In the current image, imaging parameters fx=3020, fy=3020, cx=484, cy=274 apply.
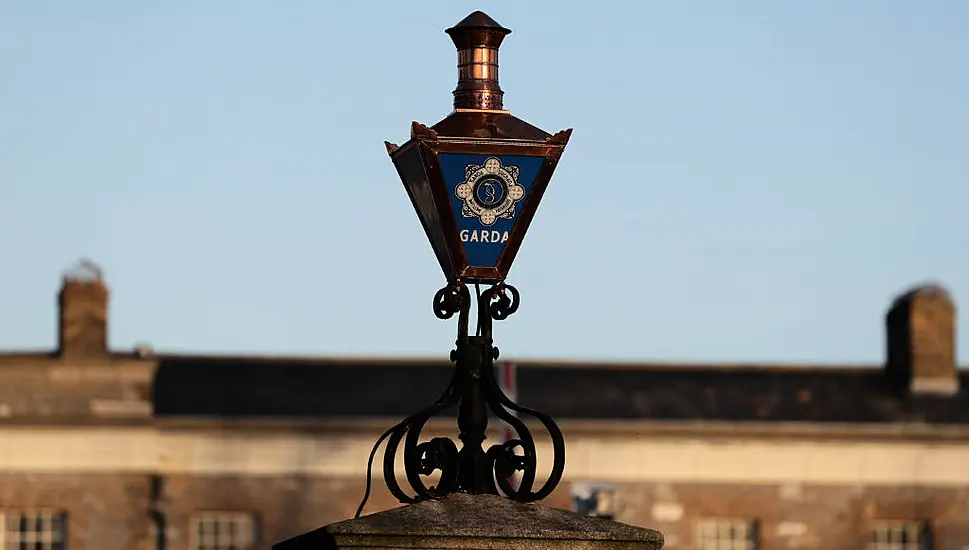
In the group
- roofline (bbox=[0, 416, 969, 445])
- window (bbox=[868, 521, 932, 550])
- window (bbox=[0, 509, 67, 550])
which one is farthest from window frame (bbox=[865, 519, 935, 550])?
window (bbox=[0, 509, 67, 550])

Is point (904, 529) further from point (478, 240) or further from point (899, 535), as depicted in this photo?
point (478, 240)

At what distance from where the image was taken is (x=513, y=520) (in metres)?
8.41

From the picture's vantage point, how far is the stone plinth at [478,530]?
8.25 meters

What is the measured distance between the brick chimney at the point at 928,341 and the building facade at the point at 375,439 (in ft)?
0.29

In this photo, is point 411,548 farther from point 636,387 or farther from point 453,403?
point 636,387

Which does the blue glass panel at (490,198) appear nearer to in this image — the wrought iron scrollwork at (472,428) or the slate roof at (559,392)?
the wrought iron scrollwork at (472,428)

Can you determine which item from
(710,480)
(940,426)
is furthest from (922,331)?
(710,480)

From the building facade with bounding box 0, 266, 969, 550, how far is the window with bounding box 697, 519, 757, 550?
0.11 ft

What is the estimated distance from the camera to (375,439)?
50.6m

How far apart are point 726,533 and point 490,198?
4245 centimetres

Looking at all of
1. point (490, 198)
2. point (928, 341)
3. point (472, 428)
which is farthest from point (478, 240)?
point (928, 341)

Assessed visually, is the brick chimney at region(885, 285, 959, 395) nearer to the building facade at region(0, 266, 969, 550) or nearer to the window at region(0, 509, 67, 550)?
the building facade at region(0, 266, 969, 550)

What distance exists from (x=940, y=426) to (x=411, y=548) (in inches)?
1768

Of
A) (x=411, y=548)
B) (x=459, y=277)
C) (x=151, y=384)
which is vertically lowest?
(x=411, y=548)
